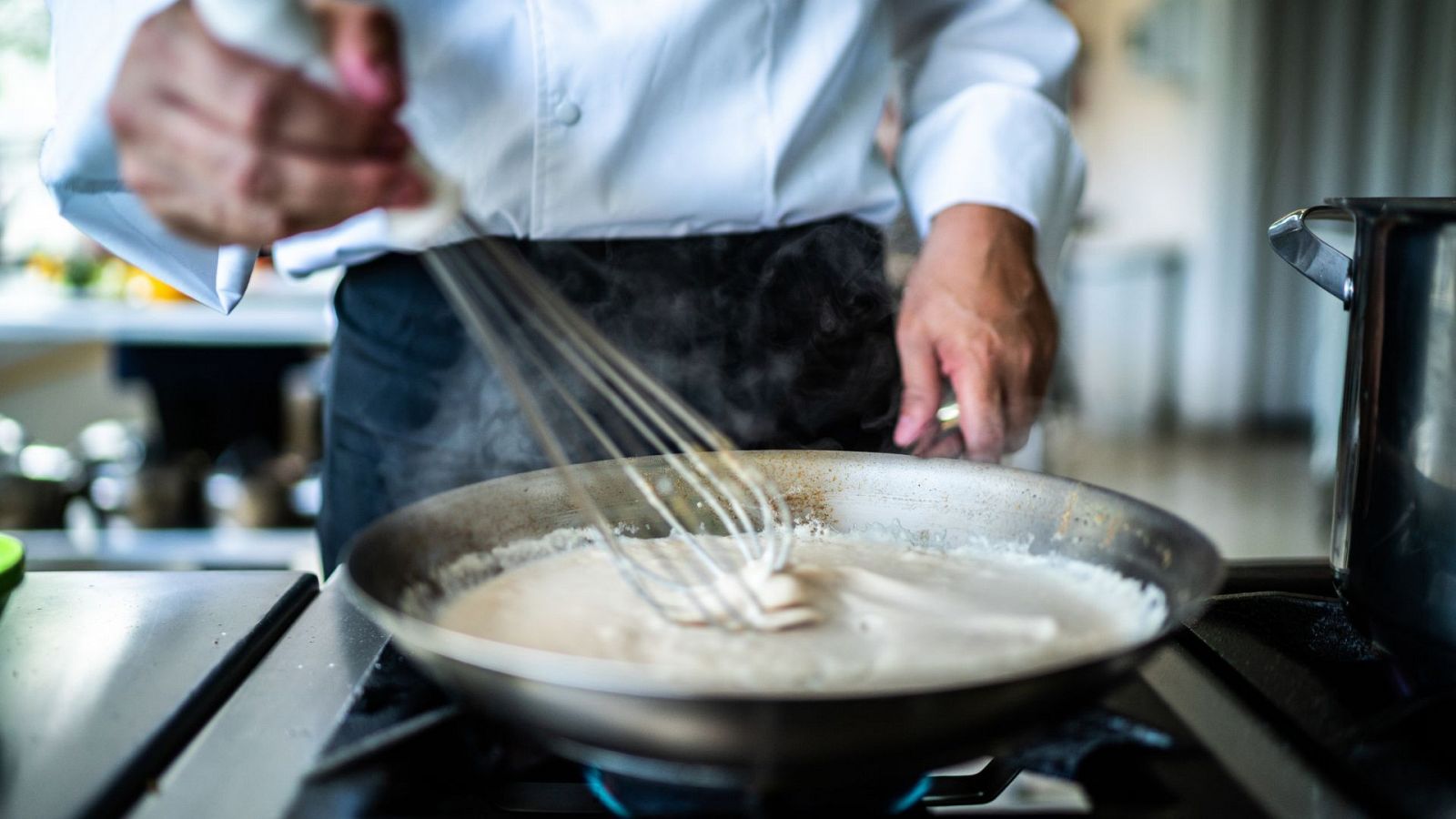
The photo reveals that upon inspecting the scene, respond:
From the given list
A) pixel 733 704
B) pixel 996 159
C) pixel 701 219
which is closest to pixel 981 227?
pixel 996 159

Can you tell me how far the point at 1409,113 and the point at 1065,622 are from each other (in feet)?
15.1

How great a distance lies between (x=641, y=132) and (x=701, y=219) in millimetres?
86

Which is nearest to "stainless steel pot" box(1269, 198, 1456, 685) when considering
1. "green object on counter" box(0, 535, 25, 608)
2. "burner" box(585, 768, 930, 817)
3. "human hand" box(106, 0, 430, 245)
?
"burner" box(585, 768, 930, 817)

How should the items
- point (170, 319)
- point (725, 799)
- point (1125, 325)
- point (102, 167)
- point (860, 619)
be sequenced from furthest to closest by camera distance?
point (1125, 325) < point (170, 319) < point (102, 167) < point (860, 619) < point (725, 799)

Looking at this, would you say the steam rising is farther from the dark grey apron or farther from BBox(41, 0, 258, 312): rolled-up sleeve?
BBox(41, 0, 258, 312): rolled-up sleeve

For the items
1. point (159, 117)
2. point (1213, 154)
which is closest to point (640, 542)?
point (159, 117)

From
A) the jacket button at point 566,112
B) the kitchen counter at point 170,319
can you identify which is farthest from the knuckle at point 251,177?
the kitchen counter at point 170,319

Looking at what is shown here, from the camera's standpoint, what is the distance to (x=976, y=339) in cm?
91

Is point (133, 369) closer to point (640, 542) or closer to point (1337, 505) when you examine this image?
point (640, 542)

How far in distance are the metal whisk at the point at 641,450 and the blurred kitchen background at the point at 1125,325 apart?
5.56ft

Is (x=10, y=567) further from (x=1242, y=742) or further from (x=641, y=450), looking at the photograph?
(x=1242, y=742)

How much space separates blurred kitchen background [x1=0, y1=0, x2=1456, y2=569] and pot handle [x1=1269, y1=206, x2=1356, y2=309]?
2.06 m

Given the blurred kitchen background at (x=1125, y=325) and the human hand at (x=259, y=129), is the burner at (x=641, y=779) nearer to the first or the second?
the human hand at (x=259, y=129)

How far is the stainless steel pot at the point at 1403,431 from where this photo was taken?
0.56 metres
